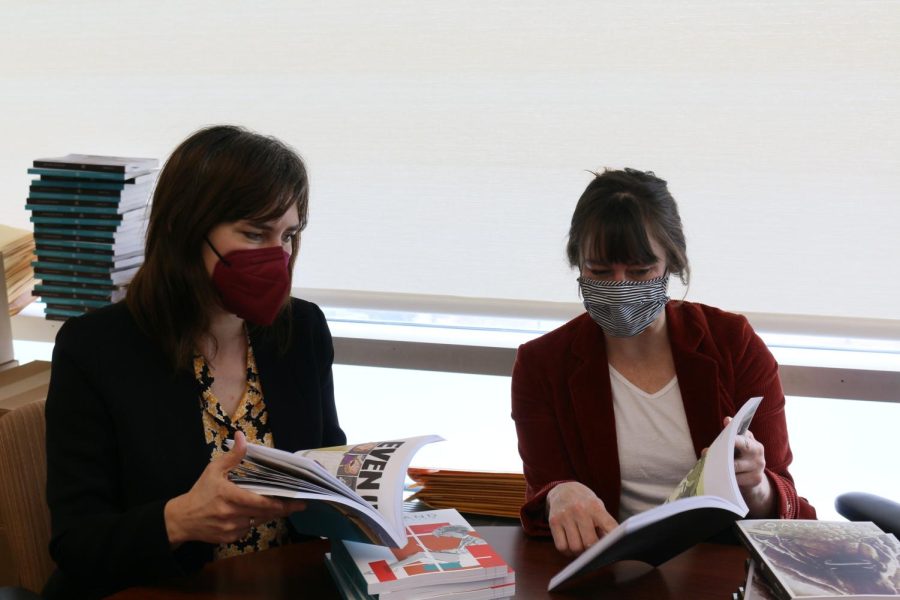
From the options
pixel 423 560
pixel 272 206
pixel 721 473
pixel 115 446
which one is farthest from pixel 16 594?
pixel 721 473

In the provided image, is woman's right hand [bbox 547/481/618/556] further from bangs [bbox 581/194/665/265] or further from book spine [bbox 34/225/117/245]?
book spine [bbox 34/225/117/245]

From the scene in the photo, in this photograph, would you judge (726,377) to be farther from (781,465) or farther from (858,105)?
(858,105)

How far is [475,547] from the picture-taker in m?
1.38

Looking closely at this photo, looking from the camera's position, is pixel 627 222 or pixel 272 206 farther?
pixel 627 222

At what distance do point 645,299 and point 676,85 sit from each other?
2.86 feet

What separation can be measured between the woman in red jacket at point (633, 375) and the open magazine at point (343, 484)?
475 millimetres

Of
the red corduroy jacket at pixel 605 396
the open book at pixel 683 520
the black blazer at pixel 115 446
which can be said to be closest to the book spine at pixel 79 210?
the black blazer at pixel 115 446

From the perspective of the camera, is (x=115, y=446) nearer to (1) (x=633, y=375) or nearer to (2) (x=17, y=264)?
(1) (x=633, y=375)

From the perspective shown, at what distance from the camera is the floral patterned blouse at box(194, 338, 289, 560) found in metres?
1.73

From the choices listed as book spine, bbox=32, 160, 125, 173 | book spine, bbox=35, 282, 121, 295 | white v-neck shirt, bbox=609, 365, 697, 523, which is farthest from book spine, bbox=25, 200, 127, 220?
white v-neck shirt, bbox=609, 365, 697, 523

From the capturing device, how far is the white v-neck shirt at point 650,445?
6.22ft

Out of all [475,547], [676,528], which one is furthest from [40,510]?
[676,528]

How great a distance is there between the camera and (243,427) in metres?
1.77

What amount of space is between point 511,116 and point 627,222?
84 cm
